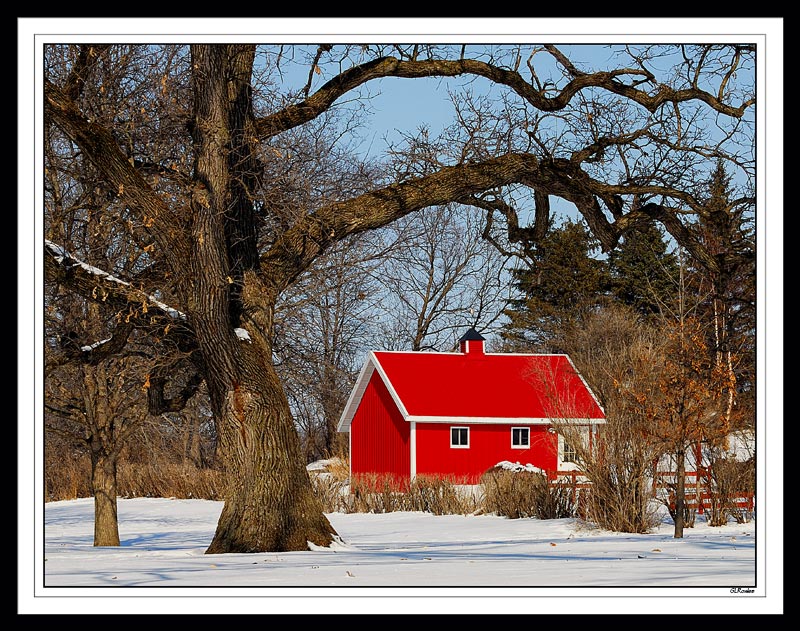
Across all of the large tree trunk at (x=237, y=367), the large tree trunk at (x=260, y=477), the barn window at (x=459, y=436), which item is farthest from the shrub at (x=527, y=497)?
the barn window at (x=459, y=436)

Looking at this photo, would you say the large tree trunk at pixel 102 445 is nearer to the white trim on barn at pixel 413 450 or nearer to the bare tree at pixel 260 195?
the bare tree at pixel 260 195

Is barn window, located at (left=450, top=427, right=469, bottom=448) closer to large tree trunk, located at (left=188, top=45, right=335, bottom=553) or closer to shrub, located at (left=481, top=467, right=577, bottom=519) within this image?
shrub, located at (left=481, top=467, right=577, bottom=519)

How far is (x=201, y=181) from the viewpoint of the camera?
12633mm

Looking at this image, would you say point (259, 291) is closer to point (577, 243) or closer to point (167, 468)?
point (167, 468)

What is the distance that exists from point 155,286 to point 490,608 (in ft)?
26.9

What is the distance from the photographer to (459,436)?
35469 millimetres

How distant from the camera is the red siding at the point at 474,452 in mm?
34812

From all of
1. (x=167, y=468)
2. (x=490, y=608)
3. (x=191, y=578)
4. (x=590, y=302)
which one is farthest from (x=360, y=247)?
(x=590, y=302)

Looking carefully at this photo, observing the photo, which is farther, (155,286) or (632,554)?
(155,286)

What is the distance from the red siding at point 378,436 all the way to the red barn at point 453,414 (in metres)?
0.03

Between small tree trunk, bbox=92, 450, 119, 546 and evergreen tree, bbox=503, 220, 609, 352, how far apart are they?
32255mm

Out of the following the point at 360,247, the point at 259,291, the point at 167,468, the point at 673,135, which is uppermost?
the point at 673,135

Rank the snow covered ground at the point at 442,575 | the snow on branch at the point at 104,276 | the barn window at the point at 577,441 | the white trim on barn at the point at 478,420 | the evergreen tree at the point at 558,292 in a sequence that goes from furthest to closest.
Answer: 1. the evergreen tree at the point at 558,292
2. the white trim on barn at the point at 478,420
3. the barn window at the point at 577,441
4. the snow on branch at the point at 104,276
5. the snow covered ground at the point at 442,575

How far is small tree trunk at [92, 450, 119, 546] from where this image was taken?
1806cm
